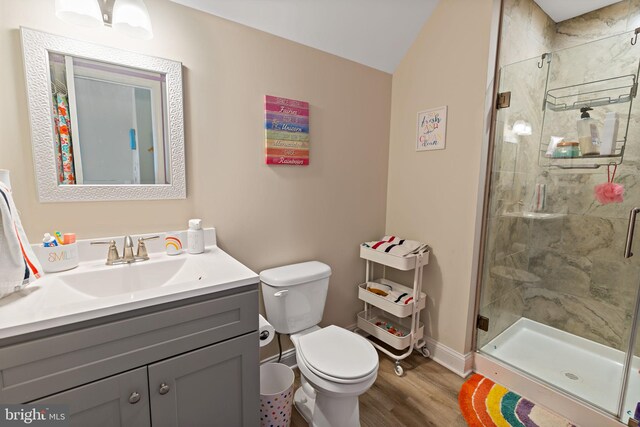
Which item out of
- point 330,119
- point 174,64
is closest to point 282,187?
point 330,119

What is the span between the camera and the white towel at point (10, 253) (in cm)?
91

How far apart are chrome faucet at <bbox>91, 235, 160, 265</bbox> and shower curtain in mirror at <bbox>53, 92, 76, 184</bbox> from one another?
31 centimetres

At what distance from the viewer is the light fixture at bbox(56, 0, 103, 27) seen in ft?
3.49

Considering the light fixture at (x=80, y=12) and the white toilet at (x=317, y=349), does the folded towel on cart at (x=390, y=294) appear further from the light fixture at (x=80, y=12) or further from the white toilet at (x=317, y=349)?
the light fixture at (x=80, y=12)

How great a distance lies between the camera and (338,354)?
4.66ft

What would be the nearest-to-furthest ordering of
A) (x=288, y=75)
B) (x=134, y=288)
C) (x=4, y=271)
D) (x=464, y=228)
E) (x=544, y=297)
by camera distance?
(x=4, y=271)
(x=134, y=288)
(x=288, y=75)
(x=464, y=228)
(x=544, y=297)

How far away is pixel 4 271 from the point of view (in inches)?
→ 35.7

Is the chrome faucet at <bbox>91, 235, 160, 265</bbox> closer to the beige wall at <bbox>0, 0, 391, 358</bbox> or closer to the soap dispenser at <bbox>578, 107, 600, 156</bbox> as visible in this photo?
the beige wall at <bbox>0, 0, 391, 358</bbox>

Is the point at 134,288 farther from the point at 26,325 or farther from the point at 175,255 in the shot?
the point at 26,325

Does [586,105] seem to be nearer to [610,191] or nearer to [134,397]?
[610,191]

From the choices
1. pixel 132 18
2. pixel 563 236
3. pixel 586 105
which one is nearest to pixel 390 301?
pixel 563 236

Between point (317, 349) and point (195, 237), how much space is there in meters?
0.82

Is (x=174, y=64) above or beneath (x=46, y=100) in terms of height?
above

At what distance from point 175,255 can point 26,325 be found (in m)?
0.66
